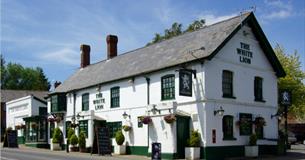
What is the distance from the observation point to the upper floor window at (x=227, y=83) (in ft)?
87.6

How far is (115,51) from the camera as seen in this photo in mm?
40594

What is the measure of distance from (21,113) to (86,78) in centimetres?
1627

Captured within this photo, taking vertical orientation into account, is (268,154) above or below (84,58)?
below

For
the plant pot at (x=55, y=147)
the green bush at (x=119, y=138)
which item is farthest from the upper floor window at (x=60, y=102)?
the green bush at (x=119, y=138)

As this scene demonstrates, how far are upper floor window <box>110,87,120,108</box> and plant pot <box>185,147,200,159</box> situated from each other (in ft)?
28.3

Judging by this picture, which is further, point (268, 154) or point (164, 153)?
point (268, 154)

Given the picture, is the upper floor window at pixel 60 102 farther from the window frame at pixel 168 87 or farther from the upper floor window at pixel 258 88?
the upper floor window at pixel 258 88

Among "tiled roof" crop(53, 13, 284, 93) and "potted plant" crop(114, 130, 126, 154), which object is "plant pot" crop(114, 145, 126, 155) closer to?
"potted plant" crop(114, 130, 126, 154)

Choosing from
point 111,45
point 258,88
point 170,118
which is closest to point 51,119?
point 111,45

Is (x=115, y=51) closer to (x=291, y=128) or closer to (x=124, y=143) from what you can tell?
(x=124, y=143)

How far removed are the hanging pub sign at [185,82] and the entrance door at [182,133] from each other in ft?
4.84

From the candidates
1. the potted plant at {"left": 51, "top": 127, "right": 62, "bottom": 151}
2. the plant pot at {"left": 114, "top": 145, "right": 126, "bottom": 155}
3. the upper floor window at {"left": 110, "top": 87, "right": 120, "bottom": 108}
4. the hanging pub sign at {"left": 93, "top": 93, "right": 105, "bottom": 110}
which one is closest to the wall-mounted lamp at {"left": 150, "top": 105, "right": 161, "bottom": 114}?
the plant pot at {"left": 114, "top": 145, "right": 126, "bottom": 155}

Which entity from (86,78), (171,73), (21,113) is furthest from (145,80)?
(21,113)

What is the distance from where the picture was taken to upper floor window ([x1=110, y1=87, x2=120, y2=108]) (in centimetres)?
3219
